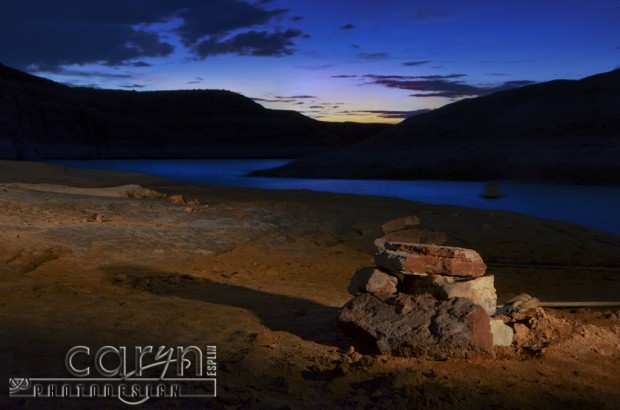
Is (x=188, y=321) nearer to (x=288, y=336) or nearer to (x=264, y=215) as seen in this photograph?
(x=288, y=336)

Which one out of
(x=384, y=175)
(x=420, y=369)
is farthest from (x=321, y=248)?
(x=384, y=175)

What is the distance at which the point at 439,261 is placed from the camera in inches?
167

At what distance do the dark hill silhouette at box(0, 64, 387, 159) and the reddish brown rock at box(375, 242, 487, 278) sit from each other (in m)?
53.6

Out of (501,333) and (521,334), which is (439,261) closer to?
(501,333)

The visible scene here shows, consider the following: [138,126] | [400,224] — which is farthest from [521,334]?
[138,126]

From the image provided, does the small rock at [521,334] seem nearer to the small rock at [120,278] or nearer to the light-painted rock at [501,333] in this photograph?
the light-painted rock at [501,333]

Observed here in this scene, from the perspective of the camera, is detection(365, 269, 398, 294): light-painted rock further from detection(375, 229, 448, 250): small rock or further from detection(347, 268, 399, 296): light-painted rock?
detection(375, 229, 448, 250): small rock

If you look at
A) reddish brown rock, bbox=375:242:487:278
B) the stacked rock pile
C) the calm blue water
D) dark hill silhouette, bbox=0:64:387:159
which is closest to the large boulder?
the stacked rock pile

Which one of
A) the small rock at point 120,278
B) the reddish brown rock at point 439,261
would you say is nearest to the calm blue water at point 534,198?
the reddish brown rock at point 439,261

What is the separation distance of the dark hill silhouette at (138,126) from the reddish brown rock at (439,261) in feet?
176

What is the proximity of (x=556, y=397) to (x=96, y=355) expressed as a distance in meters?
2.58

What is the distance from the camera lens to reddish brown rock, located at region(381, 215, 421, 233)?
964cm

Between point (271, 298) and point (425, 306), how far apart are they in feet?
6.16

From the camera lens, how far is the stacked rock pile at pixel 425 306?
3699 millimetres
